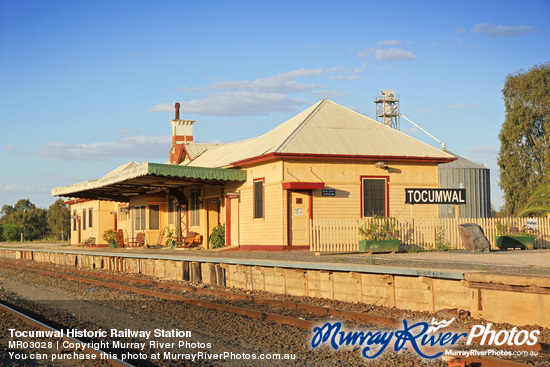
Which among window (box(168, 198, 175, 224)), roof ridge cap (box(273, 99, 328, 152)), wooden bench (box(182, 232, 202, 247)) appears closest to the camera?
roof ridge cap (box(273, 99, 328, 152))

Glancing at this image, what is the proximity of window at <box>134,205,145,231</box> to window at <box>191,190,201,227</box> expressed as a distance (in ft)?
24.5

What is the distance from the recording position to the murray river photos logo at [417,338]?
8414mm

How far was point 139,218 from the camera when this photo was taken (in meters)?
40.3

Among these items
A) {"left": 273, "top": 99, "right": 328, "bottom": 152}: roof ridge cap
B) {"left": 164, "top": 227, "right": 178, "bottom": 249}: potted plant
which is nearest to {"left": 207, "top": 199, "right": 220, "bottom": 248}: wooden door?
{"left": 164, "top": 227, "right": 178, "bottom": 249}: potted plant

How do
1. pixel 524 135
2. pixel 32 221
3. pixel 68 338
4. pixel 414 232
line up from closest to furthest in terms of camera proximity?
pixel 68 338, pixel 414 232, pixel 524 135, pixel 32 221

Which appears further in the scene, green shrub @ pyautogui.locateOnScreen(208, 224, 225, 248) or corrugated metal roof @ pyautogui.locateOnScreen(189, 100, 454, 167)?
green shrub @ pyautogui.locateOnScreen(208, 224, 225, 248)

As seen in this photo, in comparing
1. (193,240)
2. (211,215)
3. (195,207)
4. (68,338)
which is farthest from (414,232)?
(68,338)

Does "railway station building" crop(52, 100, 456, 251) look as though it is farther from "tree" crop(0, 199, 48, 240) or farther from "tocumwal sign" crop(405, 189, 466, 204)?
"tree" crop(0, 199, 48, 240)

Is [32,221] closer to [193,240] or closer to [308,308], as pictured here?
[193,240]

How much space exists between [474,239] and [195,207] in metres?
15.4

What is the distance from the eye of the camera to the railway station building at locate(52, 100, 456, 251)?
2492 centimetres

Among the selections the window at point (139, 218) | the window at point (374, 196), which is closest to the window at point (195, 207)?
the window at point (139, 218)

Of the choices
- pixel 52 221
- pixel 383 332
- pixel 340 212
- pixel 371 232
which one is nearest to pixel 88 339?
pixel 383 332

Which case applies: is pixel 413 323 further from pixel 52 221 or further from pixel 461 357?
pixel 52 221
